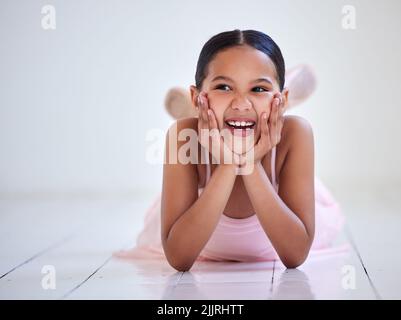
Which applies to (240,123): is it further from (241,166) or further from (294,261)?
(294,261)

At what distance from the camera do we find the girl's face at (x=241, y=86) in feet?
4.67

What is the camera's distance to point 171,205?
4.83 ft

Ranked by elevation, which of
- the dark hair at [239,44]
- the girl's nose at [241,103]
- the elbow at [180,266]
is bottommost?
the elbow at [180,266]

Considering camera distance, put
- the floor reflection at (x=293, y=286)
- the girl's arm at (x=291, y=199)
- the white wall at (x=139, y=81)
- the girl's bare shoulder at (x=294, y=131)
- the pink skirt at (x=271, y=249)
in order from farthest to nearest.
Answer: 1. the white wall at (x=139, y=81)
2. the pink skirt at (x=271, y=249)
3. the girl's bare shoulder at (x=294, y=131)
4. the girl's arm at (x=291, y=199)
5. the floor reflection at (x=293, y=286)

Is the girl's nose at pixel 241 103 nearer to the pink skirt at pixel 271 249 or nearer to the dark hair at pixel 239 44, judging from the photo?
the dark hair at pixel 239 44

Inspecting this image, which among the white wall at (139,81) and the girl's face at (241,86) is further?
the white wall at (139,81)

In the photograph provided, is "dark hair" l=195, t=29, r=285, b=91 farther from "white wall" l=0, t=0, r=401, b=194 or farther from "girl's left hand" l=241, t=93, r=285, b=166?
"white wall" l=0, t=0, r=401, b=194

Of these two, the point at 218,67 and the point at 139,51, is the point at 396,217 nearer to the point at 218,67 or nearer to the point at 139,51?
the point at 218,67

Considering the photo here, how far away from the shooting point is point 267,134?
4.63ft

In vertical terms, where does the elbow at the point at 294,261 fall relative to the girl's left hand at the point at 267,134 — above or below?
below

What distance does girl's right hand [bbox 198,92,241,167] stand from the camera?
1.41 metres

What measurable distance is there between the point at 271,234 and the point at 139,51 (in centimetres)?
217

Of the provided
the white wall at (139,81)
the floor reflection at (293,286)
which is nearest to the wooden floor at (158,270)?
the floor reflection at (293,286)
